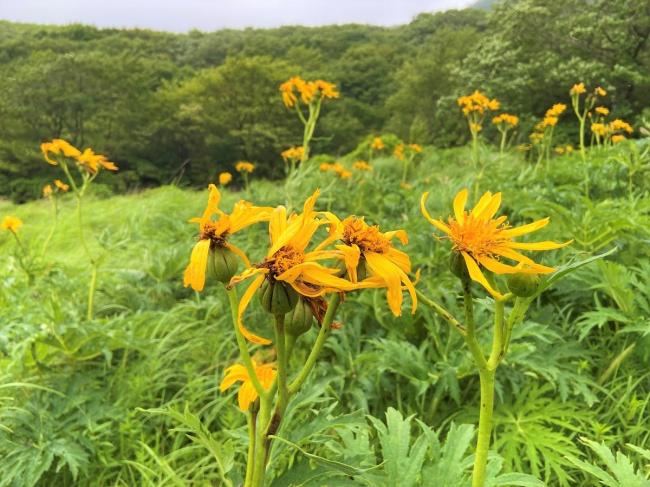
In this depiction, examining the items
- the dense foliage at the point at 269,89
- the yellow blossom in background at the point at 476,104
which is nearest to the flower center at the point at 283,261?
the yellow blossom in background at the point at 476,104

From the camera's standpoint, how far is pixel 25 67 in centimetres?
1877

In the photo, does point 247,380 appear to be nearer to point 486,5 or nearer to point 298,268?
point 298,268

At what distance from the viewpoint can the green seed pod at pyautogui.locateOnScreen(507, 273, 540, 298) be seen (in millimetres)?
598

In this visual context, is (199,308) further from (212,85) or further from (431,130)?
(212,85)

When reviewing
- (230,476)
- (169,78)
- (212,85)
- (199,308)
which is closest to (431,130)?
(212,85)

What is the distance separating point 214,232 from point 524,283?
42 cm

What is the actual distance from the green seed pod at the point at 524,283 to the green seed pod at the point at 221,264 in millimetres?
376

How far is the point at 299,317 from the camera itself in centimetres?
63

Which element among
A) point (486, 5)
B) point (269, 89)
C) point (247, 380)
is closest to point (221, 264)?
point (247, 380)

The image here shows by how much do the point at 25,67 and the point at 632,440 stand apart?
23144 millimetres

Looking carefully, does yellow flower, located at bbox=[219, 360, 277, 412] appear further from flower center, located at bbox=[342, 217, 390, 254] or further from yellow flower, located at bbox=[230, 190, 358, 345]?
flower center, located at bbox=[342, 217, 390, 254]

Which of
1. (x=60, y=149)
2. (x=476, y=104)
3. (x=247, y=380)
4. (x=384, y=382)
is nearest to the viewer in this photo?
(x=247, y=380)

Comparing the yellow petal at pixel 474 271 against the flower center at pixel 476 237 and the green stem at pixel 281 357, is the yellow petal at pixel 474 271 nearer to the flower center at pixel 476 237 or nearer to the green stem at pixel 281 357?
the flower center at pixel 476 237

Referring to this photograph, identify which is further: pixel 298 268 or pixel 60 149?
pixel 60 149
